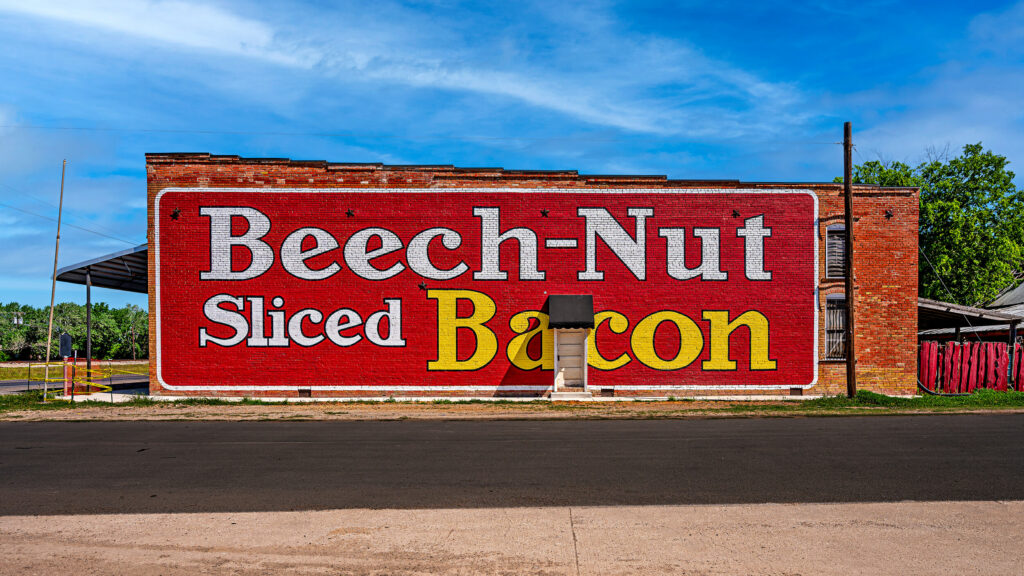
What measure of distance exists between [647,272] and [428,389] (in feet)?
27.4

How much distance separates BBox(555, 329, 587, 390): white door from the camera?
899 inches

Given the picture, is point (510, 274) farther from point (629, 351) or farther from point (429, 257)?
point (629, 351)

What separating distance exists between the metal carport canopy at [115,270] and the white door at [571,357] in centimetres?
1361

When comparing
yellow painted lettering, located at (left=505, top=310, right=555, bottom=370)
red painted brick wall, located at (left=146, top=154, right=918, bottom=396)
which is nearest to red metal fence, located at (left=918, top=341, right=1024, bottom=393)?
red painted brick wall, located at (left=146, top=154, right=918, bottom=396)

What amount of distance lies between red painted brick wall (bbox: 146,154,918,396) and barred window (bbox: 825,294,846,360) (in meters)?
0.22

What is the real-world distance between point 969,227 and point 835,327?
30.5 m

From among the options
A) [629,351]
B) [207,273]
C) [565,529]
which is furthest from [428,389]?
[565,529]

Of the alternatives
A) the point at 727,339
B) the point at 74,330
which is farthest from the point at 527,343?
the point at 74,330

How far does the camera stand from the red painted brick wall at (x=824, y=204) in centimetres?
2256

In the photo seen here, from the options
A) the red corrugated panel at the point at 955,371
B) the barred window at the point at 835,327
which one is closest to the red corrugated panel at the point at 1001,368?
the red corrugated panel at the point at 955,371

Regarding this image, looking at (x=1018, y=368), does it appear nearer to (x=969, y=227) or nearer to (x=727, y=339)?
(x=727, y=339)

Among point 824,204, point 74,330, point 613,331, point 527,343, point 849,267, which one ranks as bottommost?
point 74,330

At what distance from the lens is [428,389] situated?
885 inches

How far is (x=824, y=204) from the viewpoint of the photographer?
928 inches
